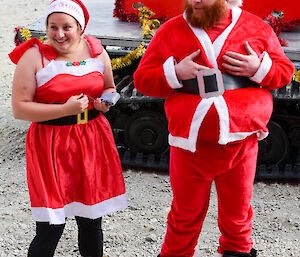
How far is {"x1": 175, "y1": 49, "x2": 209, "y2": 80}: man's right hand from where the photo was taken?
1959 mm

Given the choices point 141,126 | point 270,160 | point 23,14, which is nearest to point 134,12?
point 141,126

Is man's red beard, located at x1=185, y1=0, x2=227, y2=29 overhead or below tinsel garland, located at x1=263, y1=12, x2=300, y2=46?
below

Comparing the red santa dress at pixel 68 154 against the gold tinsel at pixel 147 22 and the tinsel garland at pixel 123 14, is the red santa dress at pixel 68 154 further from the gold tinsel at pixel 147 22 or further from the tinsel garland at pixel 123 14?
the tinsel garland at pixel 123 14

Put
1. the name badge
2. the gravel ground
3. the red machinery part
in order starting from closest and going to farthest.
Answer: the name badge → the gravel ground → the red machinery part

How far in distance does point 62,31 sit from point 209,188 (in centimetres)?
101

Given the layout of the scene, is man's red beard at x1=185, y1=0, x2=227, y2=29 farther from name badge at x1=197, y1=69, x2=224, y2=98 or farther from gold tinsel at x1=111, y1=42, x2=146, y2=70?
gold tinsel at x1=111, y1=42, x2=146, y2=70

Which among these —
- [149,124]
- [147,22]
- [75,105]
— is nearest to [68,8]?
[75,105]

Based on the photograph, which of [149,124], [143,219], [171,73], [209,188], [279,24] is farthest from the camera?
[149,124]

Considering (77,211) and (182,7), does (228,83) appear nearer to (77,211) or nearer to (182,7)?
(77,211)

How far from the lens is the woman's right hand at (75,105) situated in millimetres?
2051

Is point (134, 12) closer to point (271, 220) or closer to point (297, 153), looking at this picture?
point (297, 153)

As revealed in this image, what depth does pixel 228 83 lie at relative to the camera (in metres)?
2.03

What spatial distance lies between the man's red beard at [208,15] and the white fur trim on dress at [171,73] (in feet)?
0.61

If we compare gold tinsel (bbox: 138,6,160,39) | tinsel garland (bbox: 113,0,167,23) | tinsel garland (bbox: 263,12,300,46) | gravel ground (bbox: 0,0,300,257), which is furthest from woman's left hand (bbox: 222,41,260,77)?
tinsel garland (bbox: 113,0,167,23)
